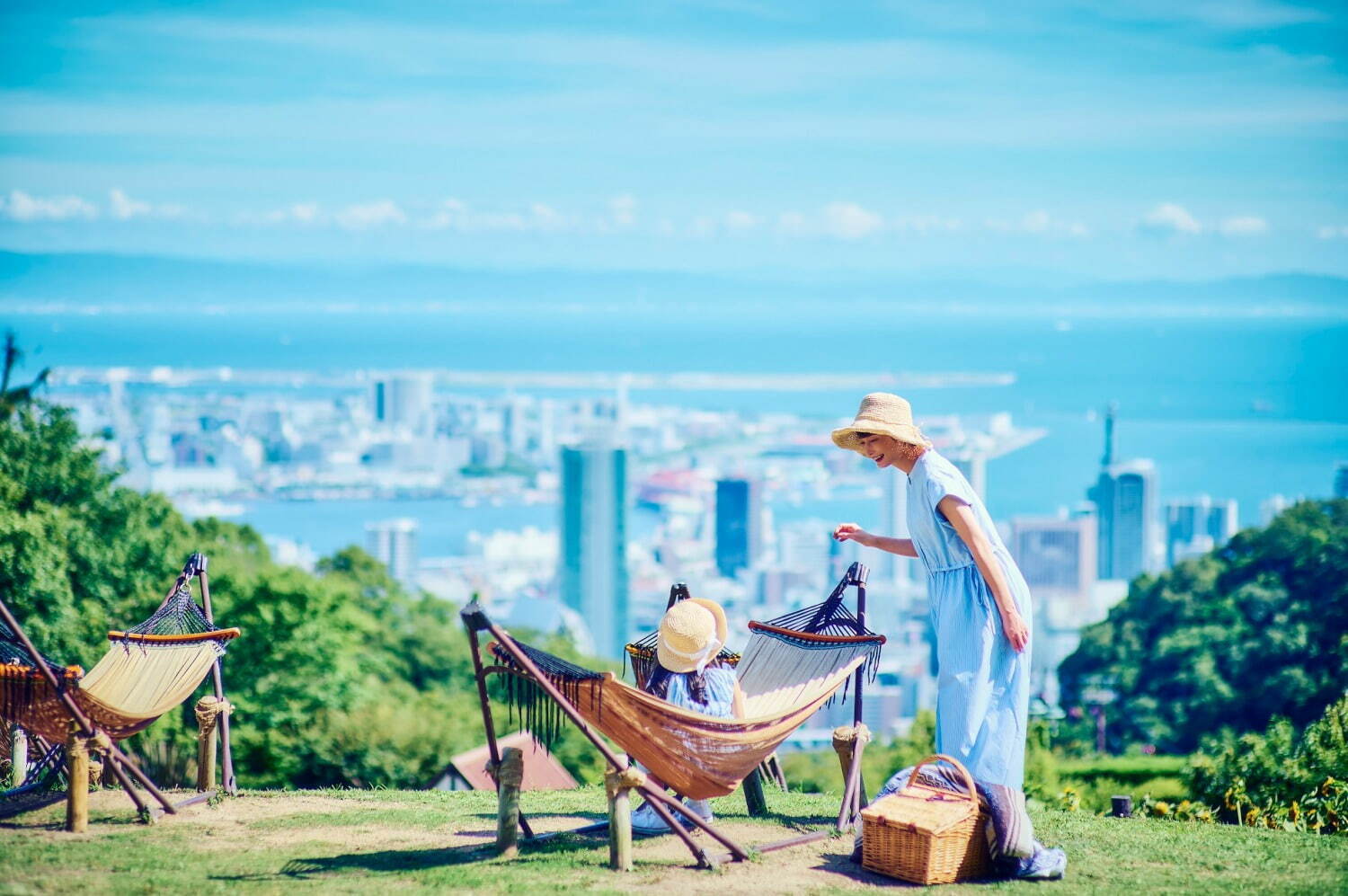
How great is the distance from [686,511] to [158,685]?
358ft

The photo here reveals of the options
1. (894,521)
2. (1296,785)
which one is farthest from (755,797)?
(894,521)

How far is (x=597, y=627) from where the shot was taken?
9512 cm

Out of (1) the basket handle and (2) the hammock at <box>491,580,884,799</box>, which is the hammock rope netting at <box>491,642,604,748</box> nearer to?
(2) the hammock at <box>491,580,884,799</box>

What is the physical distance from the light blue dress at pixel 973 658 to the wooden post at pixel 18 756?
12.8 ft

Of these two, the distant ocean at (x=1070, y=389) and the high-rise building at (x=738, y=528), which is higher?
the distant ocean at (x=1070, y=389)

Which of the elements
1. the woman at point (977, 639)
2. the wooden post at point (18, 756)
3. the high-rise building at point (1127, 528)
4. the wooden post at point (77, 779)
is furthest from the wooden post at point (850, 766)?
the high-rise building at point (1127, 528)

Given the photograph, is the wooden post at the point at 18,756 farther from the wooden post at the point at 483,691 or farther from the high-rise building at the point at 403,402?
the high-rise building at the point at 403,402

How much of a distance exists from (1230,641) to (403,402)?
11789 centimetres

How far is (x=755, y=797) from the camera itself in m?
5.84

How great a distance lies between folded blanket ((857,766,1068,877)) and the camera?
4848 mm

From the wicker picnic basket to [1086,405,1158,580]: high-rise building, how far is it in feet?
299

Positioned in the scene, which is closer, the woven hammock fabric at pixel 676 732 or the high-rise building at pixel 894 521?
the woven hammock fabric at pixel 676 732

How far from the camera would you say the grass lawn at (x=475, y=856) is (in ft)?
15.6

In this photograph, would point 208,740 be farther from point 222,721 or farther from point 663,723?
point 663,723
